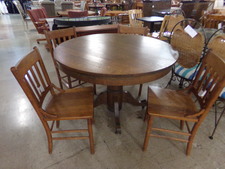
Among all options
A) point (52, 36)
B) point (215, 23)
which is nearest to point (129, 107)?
point (52, 36)

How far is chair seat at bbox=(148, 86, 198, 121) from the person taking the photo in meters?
1.22

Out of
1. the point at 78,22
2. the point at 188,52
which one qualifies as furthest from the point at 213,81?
the point at 78,22

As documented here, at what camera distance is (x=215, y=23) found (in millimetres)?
3521

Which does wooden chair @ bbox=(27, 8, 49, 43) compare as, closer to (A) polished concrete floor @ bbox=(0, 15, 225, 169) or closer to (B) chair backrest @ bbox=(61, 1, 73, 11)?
(B) chair backrest @ bbox=(61, 1, 73, 11)

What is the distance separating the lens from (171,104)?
1323mm

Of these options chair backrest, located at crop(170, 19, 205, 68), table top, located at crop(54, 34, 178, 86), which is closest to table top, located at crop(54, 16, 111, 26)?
table top, located at crop(54, 34, 178, 86)

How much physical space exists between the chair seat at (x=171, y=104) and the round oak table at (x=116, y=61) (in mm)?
300

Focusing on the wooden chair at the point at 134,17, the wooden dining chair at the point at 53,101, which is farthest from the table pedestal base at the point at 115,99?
the wooden chair at the point at 134,17

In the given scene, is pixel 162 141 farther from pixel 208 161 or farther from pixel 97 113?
pixel 97 113

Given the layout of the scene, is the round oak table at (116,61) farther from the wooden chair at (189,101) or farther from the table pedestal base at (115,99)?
the wooden chair at (189,101)

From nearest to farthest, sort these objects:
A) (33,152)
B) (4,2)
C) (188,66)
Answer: (33,152), (188,66), (4,2)

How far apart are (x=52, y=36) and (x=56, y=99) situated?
3.04 ft

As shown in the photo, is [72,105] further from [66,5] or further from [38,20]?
[66,5]

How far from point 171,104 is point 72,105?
2.87 feet
